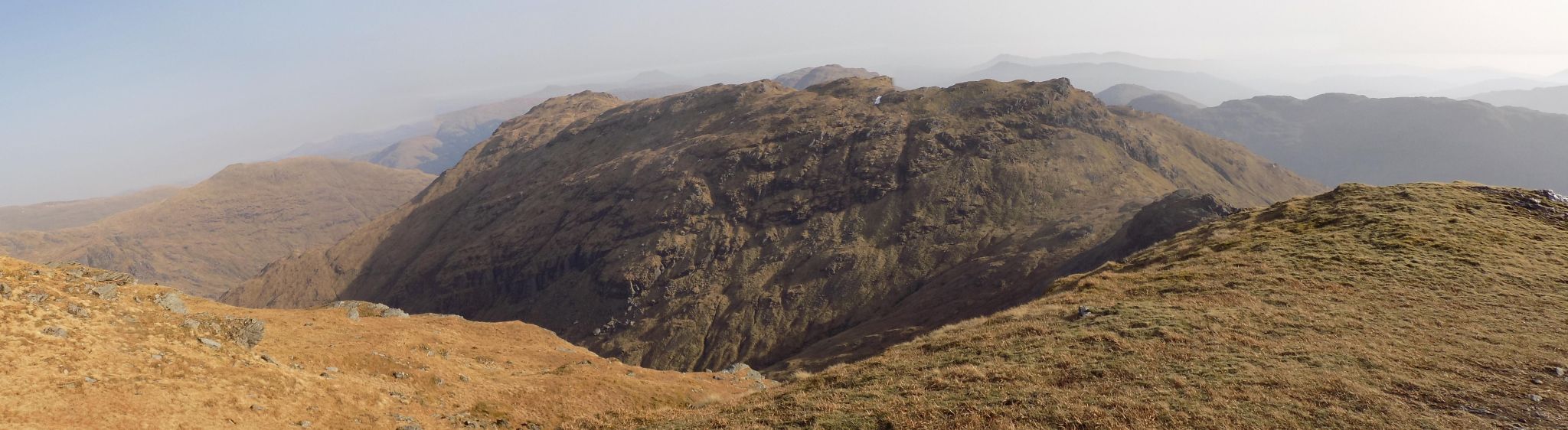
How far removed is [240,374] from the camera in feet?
79.6

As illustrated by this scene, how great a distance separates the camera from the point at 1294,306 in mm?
26594

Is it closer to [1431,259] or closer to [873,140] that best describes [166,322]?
[1431,259]

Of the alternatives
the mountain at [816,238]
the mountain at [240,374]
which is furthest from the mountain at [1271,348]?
the mountain at [816,238]

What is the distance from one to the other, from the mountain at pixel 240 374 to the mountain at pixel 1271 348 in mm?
10907

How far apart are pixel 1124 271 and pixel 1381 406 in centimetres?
2281

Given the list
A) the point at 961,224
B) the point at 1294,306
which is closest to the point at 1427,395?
the point at 1294,306

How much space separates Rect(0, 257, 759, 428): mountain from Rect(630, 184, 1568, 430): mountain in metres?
10.9

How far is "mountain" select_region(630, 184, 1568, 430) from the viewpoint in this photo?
1667 cm

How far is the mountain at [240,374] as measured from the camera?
794 inches

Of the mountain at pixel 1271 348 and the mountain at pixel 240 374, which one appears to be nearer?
the mountain at pixel 1271 348

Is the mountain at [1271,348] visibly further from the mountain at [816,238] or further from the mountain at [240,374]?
the mountain at [816,238]

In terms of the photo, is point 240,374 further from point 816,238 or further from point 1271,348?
point 816,238

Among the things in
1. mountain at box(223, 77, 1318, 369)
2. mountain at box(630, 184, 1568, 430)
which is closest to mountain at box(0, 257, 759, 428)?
mountain at box(630, 184, 1568, 430)

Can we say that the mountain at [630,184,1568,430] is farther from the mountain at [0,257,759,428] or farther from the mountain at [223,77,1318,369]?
the mountain at [223,77,1318,369]
